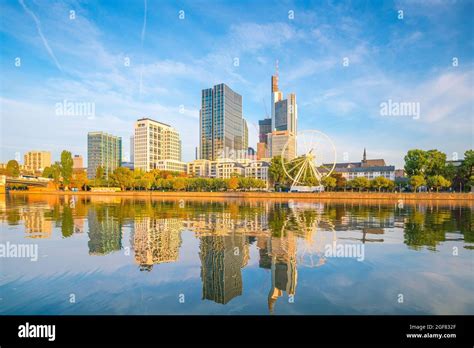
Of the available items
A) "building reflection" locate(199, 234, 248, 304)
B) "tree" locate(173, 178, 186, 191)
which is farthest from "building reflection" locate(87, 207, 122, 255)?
"tree" locate(173, 178, 186, 191)

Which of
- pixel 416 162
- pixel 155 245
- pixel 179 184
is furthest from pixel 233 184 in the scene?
pixel 155 245

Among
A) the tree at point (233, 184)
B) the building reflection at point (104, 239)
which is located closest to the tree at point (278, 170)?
the tree at point (233, 184)

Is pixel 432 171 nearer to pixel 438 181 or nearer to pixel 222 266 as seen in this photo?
pixel 438 181

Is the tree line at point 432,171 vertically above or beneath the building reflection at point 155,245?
above

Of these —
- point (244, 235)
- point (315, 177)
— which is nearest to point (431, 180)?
point (315, 177)

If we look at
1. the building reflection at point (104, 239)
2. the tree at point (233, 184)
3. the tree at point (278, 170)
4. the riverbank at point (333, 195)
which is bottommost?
the riverbank at point (333, 195)

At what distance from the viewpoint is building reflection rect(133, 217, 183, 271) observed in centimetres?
1720

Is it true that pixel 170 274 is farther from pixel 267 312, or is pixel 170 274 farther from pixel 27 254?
pixel 27 254

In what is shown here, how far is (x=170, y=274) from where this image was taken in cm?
1460

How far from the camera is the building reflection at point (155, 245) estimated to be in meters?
17.2

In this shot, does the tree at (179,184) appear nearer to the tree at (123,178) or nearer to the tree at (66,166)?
the tree at (123,178)

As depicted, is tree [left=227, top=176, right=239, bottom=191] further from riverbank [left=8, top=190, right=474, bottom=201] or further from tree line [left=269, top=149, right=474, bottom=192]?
tree line [left=269, top=149, right=474, bottom=192]

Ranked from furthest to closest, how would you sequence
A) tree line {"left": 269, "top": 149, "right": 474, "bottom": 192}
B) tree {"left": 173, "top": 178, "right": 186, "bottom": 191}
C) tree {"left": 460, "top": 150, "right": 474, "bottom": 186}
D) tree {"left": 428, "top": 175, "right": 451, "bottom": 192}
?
tree {"left": 173, "top": 178, "right": 186, "bottom": 191}, tree {"left": 460, "top": 150, "right": 474, "bottom": 186}, tree line {"left": 269, "top": 149, "right": 474, "bottom": 192}, tree {"left": 428, "top": 175, "right": 451, "bottom": 192}
